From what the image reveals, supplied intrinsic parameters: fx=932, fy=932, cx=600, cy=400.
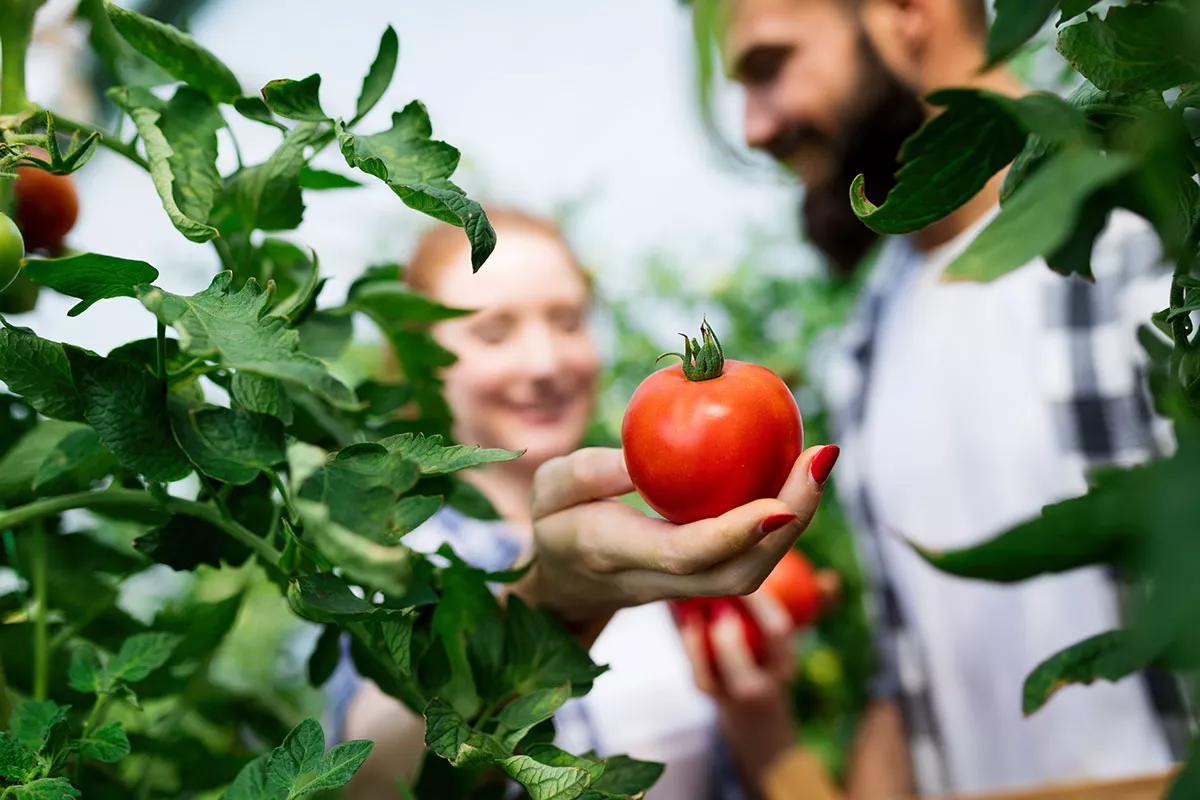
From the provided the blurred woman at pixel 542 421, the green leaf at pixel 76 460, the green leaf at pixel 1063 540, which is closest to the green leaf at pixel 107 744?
the green leaf at pixel 76 460

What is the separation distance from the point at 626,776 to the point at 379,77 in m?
0.32

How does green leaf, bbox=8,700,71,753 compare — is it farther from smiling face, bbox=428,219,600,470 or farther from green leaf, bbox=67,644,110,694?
smiling face, bbox=428,219,600,470

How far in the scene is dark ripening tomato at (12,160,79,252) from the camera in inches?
18.9

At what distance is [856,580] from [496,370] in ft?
4.35

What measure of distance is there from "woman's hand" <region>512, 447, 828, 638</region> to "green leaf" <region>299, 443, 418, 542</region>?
0.13 metres

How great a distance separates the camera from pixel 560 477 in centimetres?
44

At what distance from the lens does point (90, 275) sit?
1.10 feet

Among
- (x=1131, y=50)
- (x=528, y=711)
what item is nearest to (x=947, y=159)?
(x=1131, y=50)

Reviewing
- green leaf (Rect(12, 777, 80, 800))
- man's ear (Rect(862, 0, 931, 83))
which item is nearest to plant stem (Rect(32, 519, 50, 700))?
green leaf (Rect(12, 777, 80, 800))

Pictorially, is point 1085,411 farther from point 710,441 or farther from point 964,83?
point 710,441

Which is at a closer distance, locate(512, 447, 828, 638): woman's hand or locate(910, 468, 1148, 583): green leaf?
locate(910, 468, 1148, 583): green leaf

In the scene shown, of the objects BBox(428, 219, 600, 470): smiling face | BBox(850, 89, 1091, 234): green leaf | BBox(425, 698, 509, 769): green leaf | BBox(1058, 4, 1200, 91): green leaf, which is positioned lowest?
BBox(428, 219, 600, 470): smiling face

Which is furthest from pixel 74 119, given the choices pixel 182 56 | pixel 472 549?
pixel 472 549

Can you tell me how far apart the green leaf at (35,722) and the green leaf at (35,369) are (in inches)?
4.7
